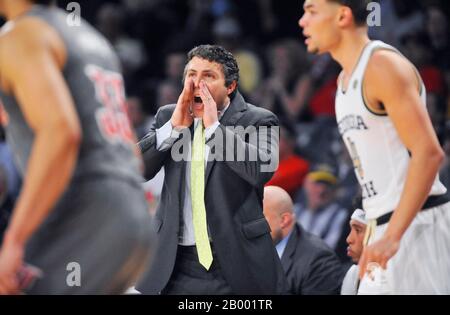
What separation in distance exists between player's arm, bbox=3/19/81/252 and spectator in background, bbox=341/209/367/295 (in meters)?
2.86

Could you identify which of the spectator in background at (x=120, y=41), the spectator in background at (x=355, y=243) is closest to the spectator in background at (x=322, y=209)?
the spectator in background at (x=355, y=243)

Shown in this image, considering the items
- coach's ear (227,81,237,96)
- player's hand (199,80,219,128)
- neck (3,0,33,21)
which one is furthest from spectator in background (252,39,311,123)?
neck (3,0,33,21)

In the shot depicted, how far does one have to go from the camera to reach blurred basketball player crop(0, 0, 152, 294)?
3.03 metres

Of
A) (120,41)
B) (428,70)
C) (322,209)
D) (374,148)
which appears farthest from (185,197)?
(120,41)

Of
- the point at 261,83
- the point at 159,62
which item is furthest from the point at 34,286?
the point at 159,62

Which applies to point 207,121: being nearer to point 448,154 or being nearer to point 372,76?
point 372,76

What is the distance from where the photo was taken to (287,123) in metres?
8.79

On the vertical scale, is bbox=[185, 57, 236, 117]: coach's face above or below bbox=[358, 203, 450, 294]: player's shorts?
above

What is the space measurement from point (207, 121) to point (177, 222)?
53 cm

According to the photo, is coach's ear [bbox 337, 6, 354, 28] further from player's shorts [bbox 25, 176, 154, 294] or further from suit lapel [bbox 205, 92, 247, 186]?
player's shorts [bbox 25, 176, 154, 294]

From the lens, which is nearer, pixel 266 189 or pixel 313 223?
pixel 266 189

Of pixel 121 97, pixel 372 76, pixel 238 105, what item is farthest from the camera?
pixel 238 105

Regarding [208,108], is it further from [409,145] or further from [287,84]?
[287,84]

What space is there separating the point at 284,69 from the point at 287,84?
0.54 ft
